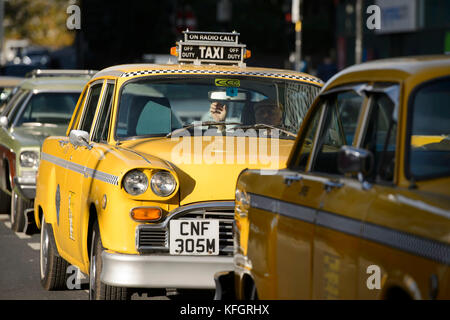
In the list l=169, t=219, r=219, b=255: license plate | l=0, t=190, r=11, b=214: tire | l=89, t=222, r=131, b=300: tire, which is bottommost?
l=0, t=190, r=11, b=214: tire

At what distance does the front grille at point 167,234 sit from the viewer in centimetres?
703

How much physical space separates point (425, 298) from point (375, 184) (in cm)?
78

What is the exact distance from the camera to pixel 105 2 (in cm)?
5878

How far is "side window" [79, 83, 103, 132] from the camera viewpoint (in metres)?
8.98

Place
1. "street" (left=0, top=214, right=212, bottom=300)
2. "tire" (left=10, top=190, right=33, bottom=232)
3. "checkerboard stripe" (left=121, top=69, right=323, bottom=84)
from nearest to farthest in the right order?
Result: 1. "checkerboard stripe" (left=121, top=69, right=323, bottom=84)
2. "street" (left=0, top=214, right=212, bottom=300)
3. "tire" (left=10, top=190, right=33, bottom=232)

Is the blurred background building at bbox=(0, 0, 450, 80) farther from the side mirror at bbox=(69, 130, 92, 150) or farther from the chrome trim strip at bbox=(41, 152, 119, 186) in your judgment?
the side mirror at bbox=(69, 130, 92, 150)

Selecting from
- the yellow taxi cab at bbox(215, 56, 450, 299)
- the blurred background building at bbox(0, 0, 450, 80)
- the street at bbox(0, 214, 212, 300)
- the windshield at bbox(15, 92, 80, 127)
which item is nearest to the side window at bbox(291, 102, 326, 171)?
the yellow taxi cab at bbox(215, 56, 450, 299)

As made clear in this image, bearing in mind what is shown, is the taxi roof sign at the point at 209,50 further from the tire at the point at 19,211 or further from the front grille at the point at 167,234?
the tire at the point at 19,211

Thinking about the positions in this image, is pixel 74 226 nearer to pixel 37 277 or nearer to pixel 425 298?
pixel 37 277

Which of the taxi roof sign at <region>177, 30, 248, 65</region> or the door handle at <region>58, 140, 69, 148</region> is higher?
the taxi roof sign at <region>177, 30, 248, 65</region>

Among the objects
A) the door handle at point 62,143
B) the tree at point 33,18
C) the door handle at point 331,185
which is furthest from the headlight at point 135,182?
the tree at point 33,18

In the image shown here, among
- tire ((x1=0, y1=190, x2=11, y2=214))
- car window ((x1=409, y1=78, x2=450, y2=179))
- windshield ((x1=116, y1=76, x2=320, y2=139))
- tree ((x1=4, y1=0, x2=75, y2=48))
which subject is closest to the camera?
car window ((x1=409, y1=78, x2=450, y2=179))

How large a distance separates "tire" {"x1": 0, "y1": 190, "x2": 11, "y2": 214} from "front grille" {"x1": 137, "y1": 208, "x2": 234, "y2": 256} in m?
7.47

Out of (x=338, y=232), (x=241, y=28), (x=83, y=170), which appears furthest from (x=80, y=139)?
(x=241, y=28)
